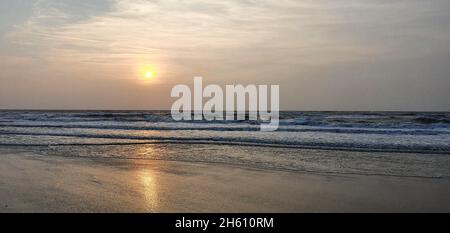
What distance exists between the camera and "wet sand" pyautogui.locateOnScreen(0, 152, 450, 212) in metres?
5.93

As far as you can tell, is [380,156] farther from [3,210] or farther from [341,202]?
[3,210]

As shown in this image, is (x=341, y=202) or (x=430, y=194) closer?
(x=341, y=202)

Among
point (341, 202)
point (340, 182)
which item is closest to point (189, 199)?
point (341, 202)

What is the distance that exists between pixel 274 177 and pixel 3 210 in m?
4.88

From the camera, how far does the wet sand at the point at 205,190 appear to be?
5.93 metres

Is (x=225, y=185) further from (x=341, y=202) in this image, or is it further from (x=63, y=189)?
(x=63, y=189)

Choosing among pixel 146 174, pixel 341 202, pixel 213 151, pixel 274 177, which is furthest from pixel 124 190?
pixel 213 151

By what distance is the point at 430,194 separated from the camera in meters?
6.76

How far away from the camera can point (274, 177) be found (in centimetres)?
834

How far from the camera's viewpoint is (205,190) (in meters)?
7.05
